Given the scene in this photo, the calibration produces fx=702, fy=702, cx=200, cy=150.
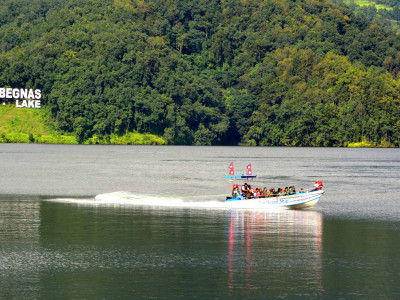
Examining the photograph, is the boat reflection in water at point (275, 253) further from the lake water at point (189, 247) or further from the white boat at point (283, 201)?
the white boat at point (283, 201)

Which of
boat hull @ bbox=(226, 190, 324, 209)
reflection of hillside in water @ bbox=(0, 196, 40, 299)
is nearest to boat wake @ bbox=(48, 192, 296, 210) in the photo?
boat hull @ bbox=(226, 190, 324, 209)

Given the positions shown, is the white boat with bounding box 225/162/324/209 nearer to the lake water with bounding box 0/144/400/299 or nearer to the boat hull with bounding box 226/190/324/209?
the boat hull with bounding box 226/190/324/209

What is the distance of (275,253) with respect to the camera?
4353 centimetres

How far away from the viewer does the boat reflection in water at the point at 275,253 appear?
116 feet

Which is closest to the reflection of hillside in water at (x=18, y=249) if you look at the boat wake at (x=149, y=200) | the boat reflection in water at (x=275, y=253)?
the boat wake at (x=149, y=200)

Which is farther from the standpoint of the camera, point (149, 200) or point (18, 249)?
point (149, 200)

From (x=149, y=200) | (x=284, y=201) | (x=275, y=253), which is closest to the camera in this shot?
(x=275, y=253)

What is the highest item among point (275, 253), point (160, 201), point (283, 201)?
point (283, 201)

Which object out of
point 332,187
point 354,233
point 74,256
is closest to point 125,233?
point 74,256

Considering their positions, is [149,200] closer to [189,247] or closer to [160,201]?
[160,201]

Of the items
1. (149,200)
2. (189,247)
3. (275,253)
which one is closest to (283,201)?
(149,200)

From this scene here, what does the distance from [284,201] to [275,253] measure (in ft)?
84.1

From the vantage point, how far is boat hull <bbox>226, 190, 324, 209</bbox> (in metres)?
68.6

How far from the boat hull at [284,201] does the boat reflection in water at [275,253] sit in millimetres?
4090
